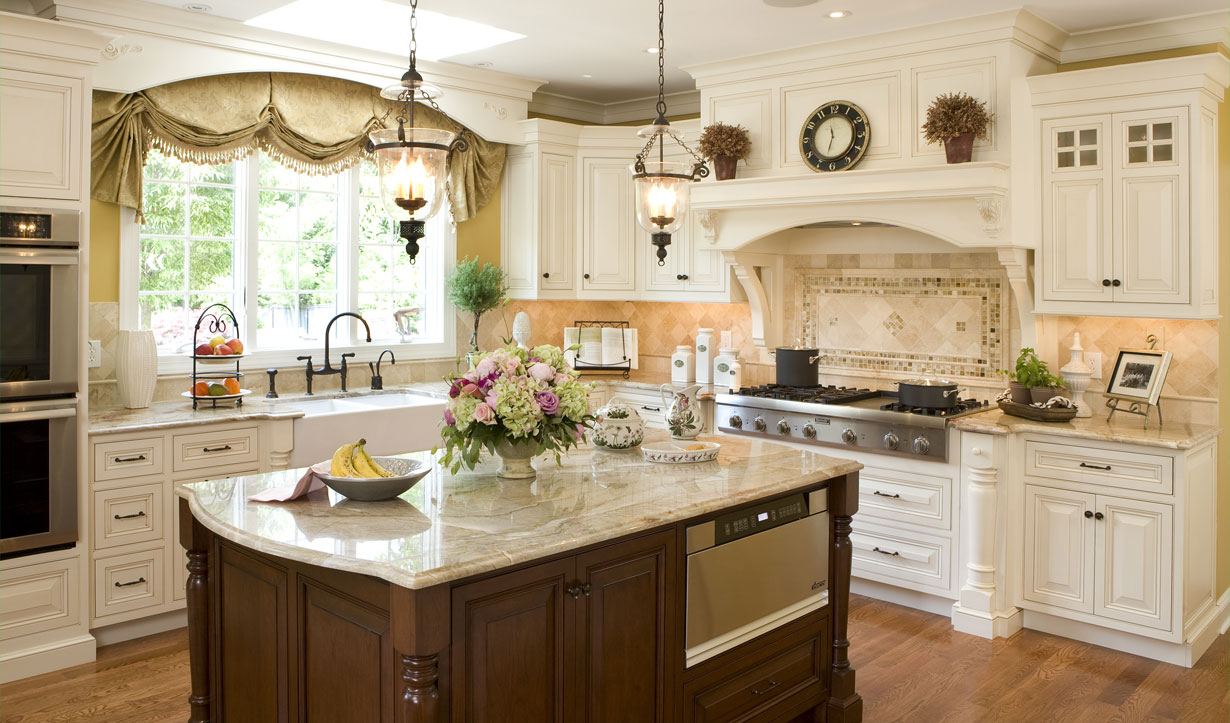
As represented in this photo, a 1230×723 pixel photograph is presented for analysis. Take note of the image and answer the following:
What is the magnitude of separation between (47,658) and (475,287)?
281 centimetres

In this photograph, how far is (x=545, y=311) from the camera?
6285 mm

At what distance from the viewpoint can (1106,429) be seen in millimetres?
4156

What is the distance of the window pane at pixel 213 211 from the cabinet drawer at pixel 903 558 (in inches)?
138

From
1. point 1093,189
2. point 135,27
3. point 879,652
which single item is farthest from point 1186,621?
point 135,27

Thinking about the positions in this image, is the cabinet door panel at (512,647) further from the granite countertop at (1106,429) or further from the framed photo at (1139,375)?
the framed photo at (1139,375)

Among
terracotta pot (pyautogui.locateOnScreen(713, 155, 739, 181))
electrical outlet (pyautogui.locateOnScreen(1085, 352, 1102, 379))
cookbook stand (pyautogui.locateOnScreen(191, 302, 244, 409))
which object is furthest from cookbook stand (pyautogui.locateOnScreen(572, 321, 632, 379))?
Result: electrical outlet (pyautogui.locateOnScreen(1085, 352, 1102, 379))

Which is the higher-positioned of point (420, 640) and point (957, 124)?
point (957, 124)

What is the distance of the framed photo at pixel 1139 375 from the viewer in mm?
4227

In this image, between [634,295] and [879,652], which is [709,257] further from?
[879,652]

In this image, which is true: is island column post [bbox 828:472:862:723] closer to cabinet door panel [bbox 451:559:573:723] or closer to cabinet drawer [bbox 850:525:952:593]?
cabinet drawer [bbox 850:525:952:593]

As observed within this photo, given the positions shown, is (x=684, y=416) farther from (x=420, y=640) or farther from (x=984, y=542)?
(x=984, y=542)

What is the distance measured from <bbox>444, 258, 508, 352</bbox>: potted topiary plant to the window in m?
0.19

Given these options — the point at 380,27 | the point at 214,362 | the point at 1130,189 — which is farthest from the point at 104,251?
the point at 1130,189

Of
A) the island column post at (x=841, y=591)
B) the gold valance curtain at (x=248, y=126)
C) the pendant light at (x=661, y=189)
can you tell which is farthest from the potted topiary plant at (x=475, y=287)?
the island column post at (x=841, y=591)
